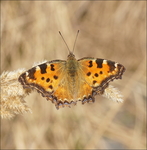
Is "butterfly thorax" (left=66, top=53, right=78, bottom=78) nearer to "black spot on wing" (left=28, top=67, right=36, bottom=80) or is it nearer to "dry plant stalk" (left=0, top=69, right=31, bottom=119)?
"black spot on wing" (left=28, top=67, right=36, bottom=80)

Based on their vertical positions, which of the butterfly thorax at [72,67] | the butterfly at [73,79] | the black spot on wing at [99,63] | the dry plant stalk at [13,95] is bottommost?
the dry plant stalk at [13,95]

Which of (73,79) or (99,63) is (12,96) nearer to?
(73,79)

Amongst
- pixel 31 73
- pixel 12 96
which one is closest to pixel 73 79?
pixel 31 73

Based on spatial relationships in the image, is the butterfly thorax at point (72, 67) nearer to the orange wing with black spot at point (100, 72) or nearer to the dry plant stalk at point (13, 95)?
the orange wing with black spot at point (100, 72)

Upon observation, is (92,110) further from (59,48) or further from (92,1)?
(92,1)

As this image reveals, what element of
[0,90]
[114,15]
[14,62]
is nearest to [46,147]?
[14,62]

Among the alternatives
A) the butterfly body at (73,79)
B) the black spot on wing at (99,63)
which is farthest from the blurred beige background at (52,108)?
the black spot on wing at (99,63)

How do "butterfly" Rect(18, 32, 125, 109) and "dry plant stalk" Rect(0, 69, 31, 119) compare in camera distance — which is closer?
"dry plant stalk" Rect(0, 69, 31, 119)

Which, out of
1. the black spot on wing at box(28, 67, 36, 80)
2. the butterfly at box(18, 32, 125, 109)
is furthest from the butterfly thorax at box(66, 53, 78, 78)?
the black spot on wing at box(28, 67, 36, 80)
